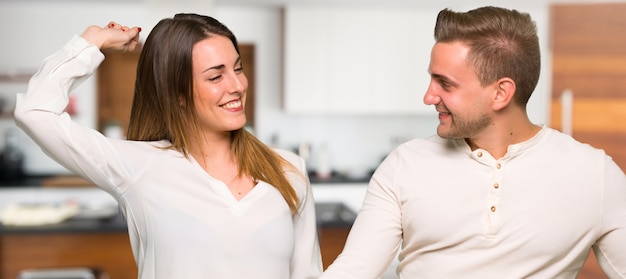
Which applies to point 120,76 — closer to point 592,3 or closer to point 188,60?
point 592,3

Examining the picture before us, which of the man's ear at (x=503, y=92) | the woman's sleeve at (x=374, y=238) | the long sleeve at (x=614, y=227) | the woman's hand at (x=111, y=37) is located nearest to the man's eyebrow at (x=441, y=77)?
the man's ear at (x=503, y=92)

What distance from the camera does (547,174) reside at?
5.10ft

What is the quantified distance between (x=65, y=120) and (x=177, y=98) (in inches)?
10.4

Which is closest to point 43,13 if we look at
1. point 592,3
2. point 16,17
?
point 16,17

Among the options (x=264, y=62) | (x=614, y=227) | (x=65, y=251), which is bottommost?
(x=65, y=251)

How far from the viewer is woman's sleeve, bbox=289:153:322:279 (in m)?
1.76

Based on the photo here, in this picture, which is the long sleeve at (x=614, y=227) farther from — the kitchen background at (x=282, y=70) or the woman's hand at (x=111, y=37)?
the kitchen background at (x=282, y=70)

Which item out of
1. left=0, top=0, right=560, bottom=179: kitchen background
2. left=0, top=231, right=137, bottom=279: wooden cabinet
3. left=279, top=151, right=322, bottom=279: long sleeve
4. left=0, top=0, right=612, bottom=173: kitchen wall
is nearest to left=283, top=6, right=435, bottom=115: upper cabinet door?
left=0, top=0, right=560, bottom=179: kitchen background

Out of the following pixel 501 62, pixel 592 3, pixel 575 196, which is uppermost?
pixel 592 3

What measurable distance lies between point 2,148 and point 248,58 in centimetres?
220

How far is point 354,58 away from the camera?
5637 mm

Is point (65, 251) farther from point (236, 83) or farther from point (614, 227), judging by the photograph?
point (614, 227)

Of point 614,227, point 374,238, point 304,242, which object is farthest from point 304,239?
point 614,227

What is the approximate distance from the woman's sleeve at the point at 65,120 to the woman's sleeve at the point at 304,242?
46cm
